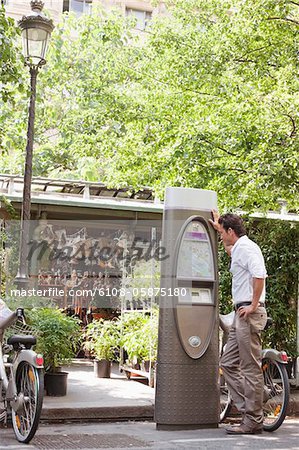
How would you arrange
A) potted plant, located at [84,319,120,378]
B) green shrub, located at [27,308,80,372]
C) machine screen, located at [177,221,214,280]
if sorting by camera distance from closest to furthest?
1. machine screen, located at [177,221,214,280]
2. green shrub, located at [27,308,80,372]
3. potted plant, located at [84,319,120,378]

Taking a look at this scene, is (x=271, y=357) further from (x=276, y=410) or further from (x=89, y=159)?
(x=89, y=159)

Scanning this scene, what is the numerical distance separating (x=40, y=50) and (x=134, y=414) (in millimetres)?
4760

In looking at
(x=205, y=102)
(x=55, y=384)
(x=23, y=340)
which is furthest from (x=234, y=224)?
(x=205, y=102)

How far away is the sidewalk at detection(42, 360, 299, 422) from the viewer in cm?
703

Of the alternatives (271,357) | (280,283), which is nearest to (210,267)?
(271,357)

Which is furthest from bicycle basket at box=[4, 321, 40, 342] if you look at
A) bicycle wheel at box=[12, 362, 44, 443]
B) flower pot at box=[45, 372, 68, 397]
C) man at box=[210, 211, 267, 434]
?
man at box=[210, 211, 267, 434]

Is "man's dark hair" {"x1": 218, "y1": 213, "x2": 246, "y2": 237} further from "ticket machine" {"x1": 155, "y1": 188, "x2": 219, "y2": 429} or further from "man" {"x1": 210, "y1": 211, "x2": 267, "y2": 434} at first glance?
"ticket machine" {"x1": 155, "y1": 188, "x2": 219, "y2": 429}

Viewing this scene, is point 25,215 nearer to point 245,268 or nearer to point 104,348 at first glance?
point 104,348

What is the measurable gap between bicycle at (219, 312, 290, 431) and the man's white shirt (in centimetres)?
54

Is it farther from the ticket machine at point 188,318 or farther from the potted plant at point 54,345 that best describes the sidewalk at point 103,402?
the ticket machine at point 188,318

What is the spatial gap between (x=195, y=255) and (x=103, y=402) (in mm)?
1976

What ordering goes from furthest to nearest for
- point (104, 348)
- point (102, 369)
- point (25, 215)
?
point (102, 369) < point (104, 348) < point (25, 215)

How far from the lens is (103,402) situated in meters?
7.54

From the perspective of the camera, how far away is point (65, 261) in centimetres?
1481
